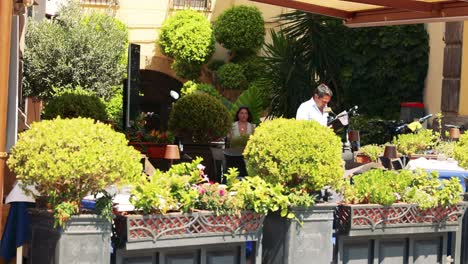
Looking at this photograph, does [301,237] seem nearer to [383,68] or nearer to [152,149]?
[152,149]

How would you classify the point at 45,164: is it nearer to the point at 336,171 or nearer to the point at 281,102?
the point at 336,171

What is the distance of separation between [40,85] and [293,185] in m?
13.3

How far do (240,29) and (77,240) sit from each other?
54.3 feet

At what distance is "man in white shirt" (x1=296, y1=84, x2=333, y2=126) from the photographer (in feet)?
28.8

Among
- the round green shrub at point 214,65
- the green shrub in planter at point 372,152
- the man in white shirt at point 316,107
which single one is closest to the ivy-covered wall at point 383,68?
the round green shrub at point 214,65

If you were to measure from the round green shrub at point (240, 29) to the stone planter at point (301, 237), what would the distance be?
620 inches

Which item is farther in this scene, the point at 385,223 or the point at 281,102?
the point at 281,102

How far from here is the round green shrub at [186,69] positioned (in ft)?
67.7

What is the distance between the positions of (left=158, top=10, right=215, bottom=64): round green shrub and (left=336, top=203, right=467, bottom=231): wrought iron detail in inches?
603

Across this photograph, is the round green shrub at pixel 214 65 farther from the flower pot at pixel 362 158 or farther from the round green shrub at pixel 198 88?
the flower pot at pixel 362 158

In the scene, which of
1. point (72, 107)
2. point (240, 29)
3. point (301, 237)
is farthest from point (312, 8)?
point (240, 29)

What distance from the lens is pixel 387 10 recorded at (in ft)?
29.3

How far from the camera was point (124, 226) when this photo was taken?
4125 mm

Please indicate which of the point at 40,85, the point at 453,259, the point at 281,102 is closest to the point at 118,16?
the point at 40,85
